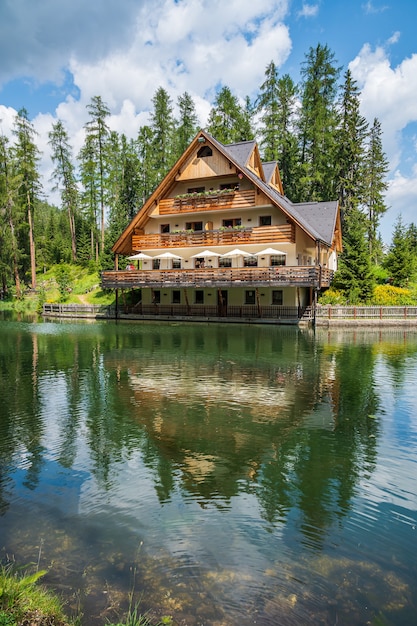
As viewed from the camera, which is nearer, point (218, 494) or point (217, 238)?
point (218, 494)

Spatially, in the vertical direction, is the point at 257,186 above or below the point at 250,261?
above

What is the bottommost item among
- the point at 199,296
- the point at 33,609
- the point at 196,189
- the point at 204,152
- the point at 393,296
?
the point at 33,609

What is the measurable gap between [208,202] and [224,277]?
287 inches

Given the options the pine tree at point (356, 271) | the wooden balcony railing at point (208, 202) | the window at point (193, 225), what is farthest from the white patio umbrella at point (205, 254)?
the pine tree at point (356, 271)

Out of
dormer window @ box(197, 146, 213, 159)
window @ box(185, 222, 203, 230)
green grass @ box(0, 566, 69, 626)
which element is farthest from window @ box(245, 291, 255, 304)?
green grass @ box(0, 566, 69, 626)

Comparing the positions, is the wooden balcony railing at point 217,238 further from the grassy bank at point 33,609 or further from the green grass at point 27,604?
Result: the green grass at point 27,604

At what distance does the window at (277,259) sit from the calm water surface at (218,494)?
20.9 meters

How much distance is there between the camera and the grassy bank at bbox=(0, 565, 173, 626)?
3.24 m

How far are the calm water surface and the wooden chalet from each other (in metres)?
19.3

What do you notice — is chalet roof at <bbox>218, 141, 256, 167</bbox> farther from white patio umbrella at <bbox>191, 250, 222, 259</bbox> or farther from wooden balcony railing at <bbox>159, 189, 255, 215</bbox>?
white patio umbrella at <bbox>191, 250, 222, 259</bbox>

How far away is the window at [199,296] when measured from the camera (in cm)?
3684

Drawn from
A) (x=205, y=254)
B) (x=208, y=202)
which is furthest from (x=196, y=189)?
(x=205, y=254)

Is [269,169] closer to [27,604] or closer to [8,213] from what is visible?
[8,213]

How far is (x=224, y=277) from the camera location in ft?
106
